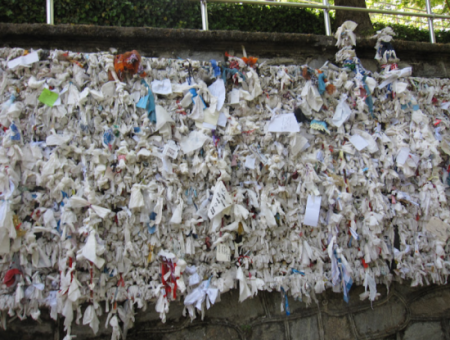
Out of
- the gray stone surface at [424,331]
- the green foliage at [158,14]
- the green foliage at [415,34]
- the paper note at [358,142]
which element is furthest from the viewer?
the green foliage at [415,34]

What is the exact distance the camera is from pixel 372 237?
2646 millimetres

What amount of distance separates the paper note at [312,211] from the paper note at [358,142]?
56cm

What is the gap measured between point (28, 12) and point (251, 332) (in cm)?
320

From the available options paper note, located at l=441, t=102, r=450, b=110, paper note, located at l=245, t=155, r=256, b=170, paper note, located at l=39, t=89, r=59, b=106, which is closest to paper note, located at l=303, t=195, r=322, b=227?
paper note, located at l=245, t=155, r=256, b=170

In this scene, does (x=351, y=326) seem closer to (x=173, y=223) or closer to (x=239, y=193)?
(x=239, y=193)

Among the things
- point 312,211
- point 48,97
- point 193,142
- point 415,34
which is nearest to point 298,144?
point 312,211

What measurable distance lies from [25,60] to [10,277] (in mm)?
1386

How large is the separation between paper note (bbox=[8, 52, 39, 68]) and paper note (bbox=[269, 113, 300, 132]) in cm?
168

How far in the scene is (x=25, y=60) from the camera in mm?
2312

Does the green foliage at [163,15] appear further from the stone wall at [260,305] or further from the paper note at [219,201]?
the paper note at [219,201]

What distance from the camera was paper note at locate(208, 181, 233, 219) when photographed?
2340 millimetres

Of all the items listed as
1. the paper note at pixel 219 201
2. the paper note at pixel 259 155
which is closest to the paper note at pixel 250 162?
the paper note at pixel 259 155

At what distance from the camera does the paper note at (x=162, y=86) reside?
247 centimetres

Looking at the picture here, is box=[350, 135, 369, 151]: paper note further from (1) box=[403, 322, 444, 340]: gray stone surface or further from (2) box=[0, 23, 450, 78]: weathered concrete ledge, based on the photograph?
(1) box=[403, 322, 444, 340]: gray stone surface
